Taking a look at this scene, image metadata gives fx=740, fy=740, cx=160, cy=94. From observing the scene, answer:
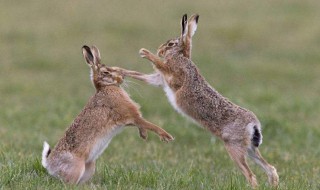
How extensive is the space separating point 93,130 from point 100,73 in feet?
2.68

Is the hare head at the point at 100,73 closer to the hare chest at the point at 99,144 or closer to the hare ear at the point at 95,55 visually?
the hare ear at the point at 95,55

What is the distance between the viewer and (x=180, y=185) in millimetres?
6762

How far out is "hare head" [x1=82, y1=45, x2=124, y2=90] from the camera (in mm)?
7359

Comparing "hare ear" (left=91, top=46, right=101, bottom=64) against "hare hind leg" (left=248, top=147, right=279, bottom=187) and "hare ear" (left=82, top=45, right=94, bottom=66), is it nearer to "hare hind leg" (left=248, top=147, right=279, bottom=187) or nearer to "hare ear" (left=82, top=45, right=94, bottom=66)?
"hare ear" (left=82, top=45, right=94, bottom=66)

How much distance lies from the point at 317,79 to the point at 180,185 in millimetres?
10073

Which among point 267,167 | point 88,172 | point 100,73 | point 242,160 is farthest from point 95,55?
Result: point 267,167

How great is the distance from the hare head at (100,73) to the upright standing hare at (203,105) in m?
0.16

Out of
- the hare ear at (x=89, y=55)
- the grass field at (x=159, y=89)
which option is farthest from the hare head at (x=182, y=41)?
the hare ear at (x=89, y=55)

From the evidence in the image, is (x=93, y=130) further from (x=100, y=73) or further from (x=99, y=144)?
(x=100, y=73)

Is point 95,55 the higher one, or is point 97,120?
point 95,55

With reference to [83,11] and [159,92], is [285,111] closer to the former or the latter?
[159,92]

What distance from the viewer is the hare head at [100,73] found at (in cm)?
736

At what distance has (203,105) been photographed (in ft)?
24.1

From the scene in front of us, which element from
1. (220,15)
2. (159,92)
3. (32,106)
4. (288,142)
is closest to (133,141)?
(288,142)
